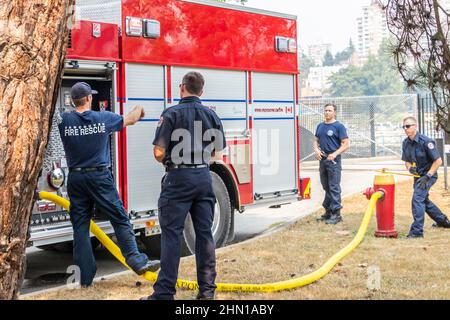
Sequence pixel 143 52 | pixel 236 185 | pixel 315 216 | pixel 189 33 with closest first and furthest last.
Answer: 1. pixel 143 52
2. pixel 189 33
3. pixel 236 185
4. pixel 315 216

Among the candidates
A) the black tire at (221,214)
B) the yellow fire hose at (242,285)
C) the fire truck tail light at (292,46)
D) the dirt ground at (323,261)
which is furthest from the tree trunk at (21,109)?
the fire truck tail light at (292,46)

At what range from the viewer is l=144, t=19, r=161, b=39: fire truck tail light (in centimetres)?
760

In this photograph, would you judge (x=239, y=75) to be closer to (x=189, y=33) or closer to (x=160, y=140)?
(x=189, y=33)

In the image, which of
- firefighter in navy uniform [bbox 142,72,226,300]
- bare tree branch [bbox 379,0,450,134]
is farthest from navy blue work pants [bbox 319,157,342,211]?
firefighter in navy uniform [bbox 142,72,226,300]

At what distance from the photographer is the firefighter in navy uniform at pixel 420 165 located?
895 centimetres

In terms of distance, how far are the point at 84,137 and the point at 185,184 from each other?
1301 millimetres

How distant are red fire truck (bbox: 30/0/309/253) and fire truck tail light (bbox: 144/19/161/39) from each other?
0.4 inches

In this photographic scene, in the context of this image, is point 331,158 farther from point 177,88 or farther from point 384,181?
point 177,88

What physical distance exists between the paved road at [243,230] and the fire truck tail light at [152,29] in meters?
2.68

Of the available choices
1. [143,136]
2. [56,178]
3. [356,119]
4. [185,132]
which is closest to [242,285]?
[185,132]

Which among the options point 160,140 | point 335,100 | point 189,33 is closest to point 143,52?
point 189,33

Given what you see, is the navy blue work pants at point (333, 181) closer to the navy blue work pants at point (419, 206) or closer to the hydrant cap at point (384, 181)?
the hydrant cap at point (384, 181)

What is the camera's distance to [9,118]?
11.4 ft
